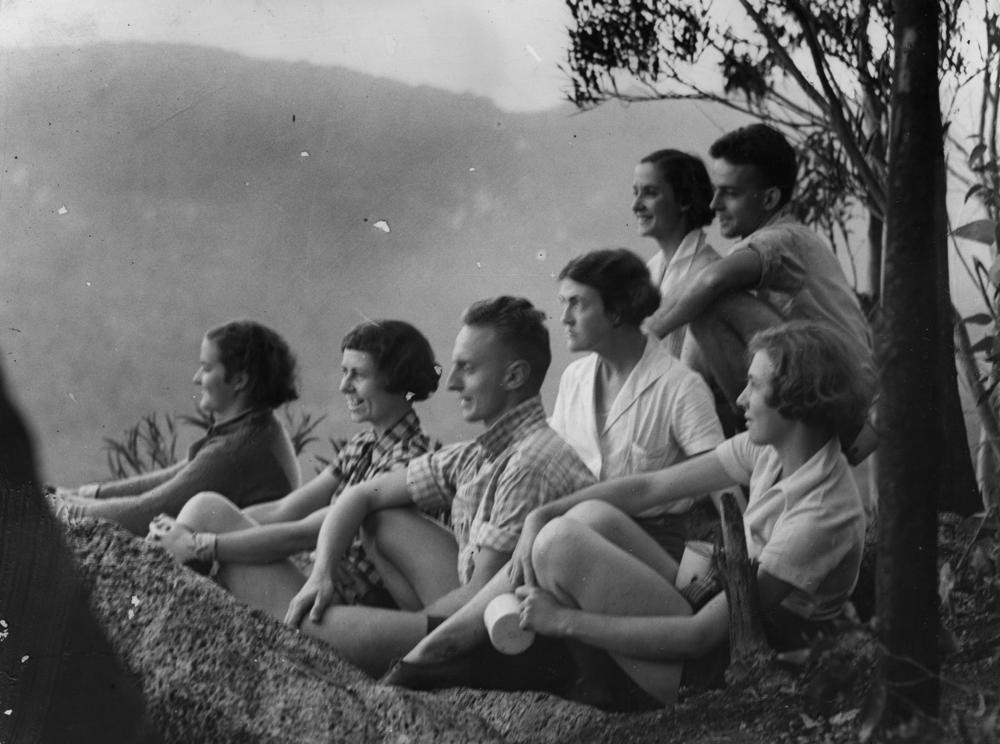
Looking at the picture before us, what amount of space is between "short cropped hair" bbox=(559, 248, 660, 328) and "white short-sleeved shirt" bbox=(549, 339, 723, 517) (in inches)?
4.0

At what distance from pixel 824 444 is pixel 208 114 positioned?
2.29 m

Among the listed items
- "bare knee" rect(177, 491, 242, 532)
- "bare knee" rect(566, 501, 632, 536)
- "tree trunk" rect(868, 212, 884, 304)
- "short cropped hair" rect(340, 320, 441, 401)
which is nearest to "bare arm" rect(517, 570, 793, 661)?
"bare knee" rect(566, 501, 632, 536)

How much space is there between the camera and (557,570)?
5066mm

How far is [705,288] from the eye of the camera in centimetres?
531

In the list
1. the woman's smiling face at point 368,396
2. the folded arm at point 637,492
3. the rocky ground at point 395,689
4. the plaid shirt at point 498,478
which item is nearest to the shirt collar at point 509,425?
the plaid shirt at point 498,478

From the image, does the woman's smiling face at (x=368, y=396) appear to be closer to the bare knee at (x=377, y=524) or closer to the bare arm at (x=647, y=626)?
the bare knee at (x=377, y=524)

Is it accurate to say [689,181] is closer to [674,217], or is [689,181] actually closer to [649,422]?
[674,217]

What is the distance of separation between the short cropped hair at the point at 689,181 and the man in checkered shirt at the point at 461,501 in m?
0.54

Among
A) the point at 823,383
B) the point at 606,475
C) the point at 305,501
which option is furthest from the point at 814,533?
the point at 305,501

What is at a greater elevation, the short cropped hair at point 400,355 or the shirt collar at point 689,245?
the shirt collar at point 689,245

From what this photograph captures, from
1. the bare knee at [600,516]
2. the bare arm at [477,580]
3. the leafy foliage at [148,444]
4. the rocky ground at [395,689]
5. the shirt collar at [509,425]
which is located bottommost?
the rocky ground at [395,689]

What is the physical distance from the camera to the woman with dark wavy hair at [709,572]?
16.2ft

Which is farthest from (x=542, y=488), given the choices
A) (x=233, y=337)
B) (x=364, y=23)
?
(x=364, y=23)

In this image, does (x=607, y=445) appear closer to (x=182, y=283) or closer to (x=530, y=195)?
(x=530, y=195)
